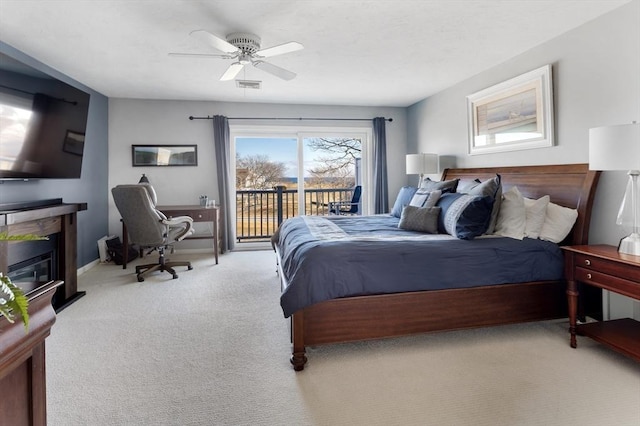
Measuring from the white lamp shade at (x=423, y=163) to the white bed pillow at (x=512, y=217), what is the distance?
73.1 inches

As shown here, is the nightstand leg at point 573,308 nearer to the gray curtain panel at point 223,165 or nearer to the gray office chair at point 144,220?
the gray office chair at point 144,220

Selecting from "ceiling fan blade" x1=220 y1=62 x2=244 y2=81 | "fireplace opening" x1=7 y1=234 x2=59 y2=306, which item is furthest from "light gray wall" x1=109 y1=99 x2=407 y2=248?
"ceiling fan blade" x1=220 y1=62 x2=244 y2=81

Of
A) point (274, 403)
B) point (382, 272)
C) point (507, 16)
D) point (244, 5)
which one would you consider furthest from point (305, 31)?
point (274, 403)

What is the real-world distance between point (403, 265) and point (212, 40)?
215 cm

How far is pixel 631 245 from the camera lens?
2121 millimetres

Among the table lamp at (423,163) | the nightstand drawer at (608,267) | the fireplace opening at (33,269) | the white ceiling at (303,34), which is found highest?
the white ceiling at (303,34)

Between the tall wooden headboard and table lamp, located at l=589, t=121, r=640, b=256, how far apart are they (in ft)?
1.08

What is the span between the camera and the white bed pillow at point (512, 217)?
2.70m

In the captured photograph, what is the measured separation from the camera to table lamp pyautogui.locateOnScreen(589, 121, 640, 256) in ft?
6.61

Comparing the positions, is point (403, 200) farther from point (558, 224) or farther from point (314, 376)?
point (314, 376)

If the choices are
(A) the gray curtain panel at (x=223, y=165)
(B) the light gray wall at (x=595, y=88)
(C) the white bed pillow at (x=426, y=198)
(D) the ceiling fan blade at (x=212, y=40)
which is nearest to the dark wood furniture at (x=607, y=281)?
(B) the light gray wall at (x=595, y=88)

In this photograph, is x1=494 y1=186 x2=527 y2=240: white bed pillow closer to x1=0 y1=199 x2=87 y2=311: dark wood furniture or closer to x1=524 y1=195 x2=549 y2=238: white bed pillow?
x1=524 y1=195 x2=549 y2=238: white bed pillow

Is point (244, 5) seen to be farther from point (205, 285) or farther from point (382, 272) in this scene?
point (205, 285)

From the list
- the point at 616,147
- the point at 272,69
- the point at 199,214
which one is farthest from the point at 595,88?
the point at 199,214
